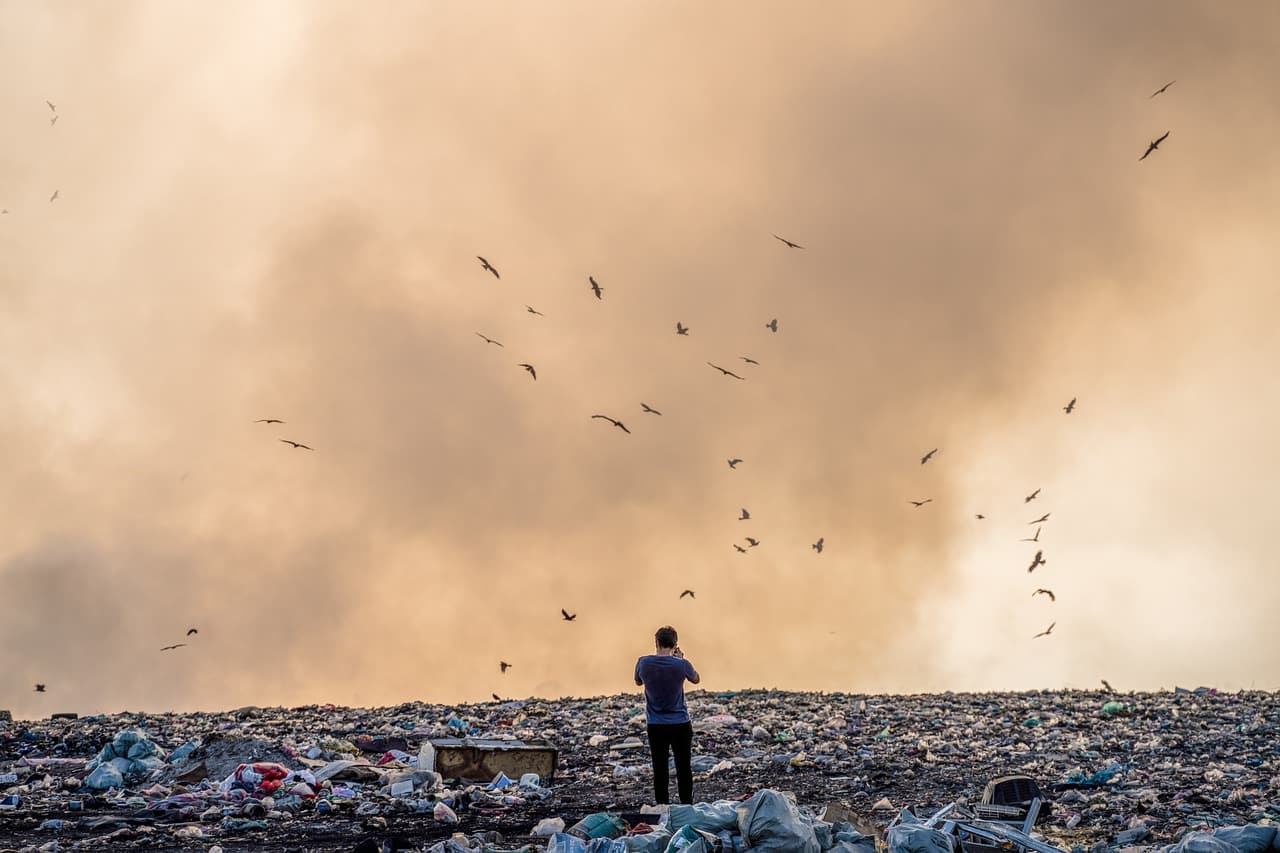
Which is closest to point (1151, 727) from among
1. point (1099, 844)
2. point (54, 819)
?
point (1099, 844)

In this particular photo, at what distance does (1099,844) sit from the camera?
7.15 meters

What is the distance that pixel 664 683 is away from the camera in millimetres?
8023

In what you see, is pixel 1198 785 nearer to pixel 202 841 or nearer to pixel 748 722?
pixel 748 722

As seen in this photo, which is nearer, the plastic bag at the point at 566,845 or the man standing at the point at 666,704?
the plastic bag at the point at 566,845

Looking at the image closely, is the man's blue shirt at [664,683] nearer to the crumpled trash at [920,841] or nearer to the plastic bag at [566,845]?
the plastic bag at [566,845]

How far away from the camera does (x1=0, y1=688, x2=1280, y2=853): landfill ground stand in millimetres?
8406

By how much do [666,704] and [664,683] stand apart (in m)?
0.18

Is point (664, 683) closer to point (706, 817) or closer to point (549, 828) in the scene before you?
point (549, 828)

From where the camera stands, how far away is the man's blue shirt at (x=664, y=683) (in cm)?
803

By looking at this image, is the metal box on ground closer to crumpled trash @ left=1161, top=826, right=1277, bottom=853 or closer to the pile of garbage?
the pile of garbage

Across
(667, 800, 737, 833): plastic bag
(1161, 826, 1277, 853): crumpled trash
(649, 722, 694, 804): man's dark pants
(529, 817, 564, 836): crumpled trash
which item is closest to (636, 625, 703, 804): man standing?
(649, 722, 694, 804): man's dark pants

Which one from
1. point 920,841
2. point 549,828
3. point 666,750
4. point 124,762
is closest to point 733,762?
point 666,750

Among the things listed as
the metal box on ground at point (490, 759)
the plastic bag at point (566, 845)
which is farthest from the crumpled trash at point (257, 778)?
the plastic bag at point (566, 845)

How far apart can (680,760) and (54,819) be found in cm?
562
